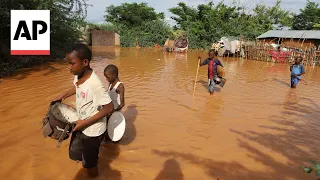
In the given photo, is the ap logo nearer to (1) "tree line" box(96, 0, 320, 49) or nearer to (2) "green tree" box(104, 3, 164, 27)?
(1) "tree line" box(96, 0, 320, 49)

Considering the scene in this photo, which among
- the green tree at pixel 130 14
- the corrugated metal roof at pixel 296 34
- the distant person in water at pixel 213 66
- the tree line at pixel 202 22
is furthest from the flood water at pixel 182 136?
the green tree at pixel 130 14

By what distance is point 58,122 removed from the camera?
9.51 ft

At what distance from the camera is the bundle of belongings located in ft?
9.51

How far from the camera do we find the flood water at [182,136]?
11.6 feet

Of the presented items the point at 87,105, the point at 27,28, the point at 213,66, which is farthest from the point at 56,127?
the point at 27,28

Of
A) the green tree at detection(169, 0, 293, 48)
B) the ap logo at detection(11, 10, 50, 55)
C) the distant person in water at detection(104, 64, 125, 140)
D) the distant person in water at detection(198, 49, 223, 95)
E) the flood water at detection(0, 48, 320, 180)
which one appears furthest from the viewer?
the green tree at detection(169, 0, 293, 48)

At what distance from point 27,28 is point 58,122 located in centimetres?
747

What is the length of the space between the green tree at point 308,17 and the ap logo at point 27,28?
96.8ft

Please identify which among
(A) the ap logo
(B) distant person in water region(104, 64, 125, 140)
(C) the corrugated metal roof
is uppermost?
(C) the corrugated metal roof

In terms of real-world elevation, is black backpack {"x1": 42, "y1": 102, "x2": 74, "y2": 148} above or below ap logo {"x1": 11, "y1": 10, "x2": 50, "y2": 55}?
below

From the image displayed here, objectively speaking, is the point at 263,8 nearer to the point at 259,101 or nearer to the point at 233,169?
the point at 259,101

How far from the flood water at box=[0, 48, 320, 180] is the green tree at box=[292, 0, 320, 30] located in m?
27.3

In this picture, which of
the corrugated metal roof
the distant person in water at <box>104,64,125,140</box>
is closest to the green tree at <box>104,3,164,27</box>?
the corrugated metal roof

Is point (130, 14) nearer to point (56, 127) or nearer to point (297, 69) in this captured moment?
point (297, 69)
